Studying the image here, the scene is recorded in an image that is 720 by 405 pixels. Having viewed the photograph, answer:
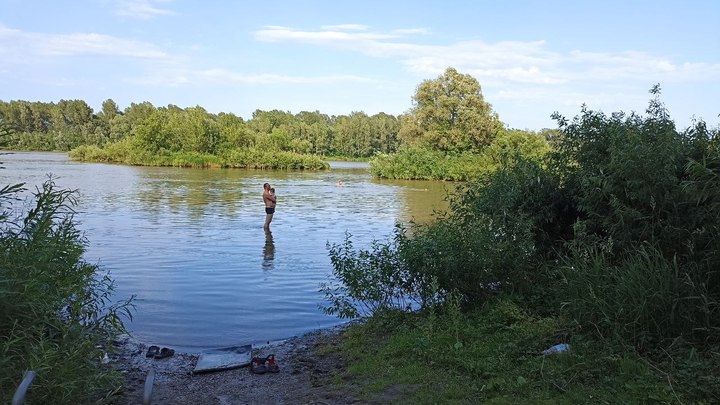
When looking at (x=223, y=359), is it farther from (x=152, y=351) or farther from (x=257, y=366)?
(x=152, y=351)

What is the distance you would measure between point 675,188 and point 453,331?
10.2 feet

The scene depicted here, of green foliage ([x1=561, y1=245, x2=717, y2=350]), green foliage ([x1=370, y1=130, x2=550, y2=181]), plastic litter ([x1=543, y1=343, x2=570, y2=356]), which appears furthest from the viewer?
green foliage ([x1=370, y1=130, x2=550, y2=181])

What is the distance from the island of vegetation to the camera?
527 cm

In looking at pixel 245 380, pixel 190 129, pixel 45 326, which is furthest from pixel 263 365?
pixel 190 129

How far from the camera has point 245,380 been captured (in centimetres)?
699

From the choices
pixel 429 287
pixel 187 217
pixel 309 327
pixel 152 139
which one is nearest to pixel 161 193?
pixel 187 217

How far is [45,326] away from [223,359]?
2.72 metres

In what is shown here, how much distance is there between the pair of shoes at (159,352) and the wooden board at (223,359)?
445 mm

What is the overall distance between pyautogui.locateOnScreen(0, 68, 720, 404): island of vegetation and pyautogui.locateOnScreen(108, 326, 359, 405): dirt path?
30 centimetres

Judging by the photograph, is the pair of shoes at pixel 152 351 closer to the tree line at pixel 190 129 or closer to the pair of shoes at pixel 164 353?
the pair of shoes at pixel 164 353

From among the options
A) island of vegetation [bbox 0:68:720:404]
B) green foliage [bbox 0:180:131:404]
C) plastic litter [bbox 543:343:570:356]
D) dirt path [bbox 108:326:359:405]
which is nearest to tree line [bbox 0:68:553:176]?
green foliage [bbox 0:180:131:404]

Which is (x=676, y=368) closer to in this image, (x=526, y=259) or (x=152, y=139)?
(x=526, y=259)

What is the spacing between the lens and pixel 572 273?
700 cm

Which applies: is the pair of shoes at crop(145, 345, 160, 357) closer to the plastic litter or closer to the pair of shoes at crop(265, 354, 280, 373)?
the pair of shoes at crop(265, 354, 280, 373)
